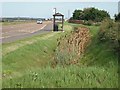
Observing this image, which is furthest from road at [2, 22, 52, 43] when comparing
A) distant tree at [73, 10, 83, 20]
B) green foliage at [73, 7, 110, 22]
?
distant tree at [73, 10, 83, 20]

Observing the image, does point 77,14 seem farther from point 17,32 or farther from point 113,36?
point 113,36

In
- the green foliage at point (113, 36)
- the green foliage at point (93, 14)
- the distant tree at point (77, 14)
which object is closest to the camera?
the green foliage at point (113, 36)

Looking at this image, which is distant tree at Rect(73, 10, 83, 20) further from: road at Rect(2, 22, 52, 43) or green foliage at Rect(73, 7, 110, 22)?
road at Rect(2, 22, 52, 43)

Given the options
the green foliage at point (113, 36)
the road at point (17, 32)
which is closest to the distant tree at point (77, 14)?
the road at point (17, 32)

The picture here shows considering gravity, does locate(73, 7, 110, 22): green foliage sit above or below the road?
above

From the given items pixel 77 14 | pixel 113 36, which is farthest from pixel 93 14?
pixel 113 36

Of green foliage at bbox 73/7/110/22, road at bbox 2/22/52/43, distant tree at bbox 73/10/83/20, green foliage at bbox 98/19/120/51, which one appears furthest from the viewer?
distant tree at bbox 73/10/83/20

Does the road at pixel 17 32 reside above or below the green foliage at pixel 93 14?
below

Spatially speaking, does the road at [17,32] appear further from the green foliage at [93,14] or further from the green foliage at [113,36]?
the green foliage at [93,14]

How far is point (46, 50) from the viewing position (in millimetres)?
23766

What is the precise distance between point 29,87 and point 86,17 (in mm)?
95573

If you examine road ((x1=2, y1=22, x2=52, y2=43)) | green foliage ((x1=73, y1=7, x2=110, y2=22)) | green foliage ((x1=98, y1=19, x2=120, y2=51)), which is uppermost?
green foliage ((x1=73, y1=7, x2=110, y2=22))

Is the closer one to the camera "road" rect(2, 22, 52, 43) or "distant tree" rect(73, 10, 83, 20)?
"road" rect(2, 22, 52, 43)

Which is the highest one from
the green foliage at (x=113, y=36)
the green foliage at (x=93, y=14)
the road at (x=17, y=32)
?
the green foliage at (x=93, y=14)
